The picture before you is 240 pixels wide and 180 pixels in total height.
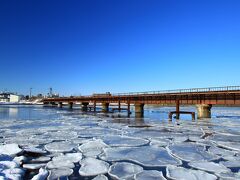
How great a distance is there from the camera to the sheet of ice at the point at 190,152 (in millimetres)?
11241

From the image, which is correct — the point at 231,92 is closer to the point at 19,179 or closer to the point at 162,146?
the point at 162,146

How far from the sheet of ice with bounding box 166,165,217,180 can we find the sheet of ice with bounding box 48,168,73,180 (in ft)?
11.4

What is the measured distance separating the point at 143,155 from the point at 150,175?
3.15m

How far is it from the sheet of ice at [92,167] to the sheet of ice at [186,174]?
2354mm

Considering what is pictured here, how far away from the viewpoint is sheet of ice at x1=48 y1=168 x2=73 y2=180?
8251 mm

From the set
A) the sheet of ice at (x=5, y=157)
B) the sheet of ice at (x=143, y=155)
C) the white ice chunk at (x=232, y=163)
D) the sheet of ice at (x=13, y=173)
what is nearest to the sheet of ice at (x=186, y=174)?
the sheet of ice at (x=143, y=155)

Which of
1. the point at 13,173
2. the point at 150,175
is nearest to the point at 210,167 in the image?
the point at 150,175

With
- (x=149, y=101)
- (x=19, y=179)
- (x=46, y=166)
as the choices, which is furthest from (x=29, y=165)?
(x=149, y=101)

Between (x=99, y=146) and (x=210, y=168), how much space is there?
6.19 m

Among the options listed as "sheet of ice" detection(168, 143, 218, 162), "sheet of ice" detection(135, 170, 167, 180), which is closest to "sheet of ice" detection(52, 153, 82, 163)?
"sheet of ice" detection(135, 170, 167, 180)

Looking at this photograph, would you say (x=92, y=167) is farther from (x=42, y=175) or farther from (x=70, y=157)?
(x=42, y=175)

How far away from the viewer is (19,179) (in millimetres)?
7879

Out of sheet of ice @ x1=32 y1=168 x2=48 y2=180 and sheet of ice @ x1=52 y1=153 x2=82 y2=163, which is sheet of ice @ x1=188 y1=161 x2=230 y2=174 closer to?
sheet of ice @ x1=52 y1=153 x2=82 y2=163

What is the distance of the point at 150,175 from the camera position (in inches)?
335
